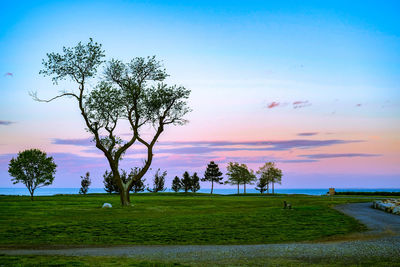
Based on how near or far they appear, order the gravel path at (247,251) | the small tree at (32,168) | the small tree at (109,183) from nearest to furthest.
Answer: the gravel path at (247,251) < the small tree at (32,168) < the small tree at (109,183)

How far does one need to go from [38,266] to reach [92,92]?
35.2 metres

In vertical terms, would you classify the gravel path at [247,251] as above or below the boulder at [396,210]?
below

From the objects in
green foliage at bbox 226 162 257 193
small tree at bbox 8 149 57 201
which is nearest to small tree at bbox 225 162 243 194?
green foliage at bbox 226 162 257 193

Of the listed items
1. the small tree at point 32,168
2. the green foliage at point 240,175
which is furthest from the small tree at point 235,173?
the small tree at point 32,168

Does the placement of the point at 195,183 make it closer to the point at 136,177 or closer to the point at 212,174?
the point at 212,174

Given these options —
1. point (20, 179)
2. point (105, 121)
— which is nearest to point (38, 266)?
point (105, 121)

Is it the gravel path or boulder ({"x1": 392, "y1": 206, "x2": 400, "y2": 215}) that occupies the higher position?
boulder ({"x1": 392, "y1": 206, "x2": 400, "y2": 215})

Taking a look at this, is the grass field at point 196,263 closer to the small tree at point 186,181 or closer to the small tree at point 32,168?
the small tree at point 32,168

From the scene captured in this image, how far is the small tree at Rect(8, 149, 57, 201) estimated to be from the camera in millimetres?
59094

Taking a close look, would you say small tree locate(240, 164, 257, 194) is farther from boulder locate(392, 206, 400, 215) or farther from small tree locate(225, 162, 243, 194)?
boulder locate(392, 206, 400, 215)

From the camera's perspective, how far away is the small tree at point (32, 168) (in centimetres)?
5909

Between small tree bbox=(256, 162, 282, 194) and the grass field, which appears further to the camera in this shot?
small tree bbox=(256, 162, 282, 194)

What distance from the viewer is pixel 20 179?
5950 centimetres

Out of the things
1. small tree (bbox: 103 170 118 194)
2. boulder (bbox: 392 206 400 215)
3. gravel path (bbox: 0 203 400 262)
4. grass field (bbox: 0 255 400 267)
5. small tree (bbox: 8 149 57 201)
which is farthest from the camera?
small tree (bbox: 103 170 118 194)
